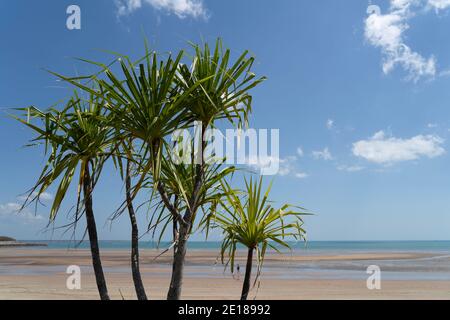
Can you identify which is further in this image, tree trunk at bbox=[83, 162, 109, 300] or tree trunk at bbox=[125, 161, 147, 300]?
tree trunk at bbox=[125, 161, 147, 300]

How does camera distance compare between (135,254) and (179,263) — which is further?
(135,254)

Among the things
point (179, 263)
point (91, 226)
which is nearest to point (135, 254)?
point (91, 226)

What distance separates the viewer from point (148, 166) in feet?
10.7

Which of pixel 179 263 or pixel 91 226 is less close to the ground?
pixel 91 226

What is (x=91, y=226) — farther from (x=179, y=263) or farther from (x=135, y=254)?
(x=179, y=263)

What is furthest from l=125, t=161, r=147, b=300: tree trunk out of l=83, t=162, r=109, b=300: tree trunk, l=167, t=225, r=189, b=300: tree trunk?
l=167, t=225, r=189, b=300: tree trunk

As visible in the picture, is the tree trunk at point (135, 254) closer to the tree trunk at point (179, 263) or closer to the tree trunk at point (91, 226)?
the tree trunk at point (91, 226)

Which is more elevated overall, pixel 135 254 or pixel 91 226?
pixel 91 226

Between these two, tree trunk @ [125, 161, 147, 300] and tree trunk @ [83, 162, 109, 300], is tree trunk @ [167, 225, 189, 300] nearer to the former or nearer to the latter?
tree trunk @ [125, 161, 147, 300]

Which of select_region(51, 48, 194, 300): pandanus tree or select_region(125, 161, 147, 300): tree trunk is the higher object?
select_region(51, 48, 194, 300): pandanus tree
